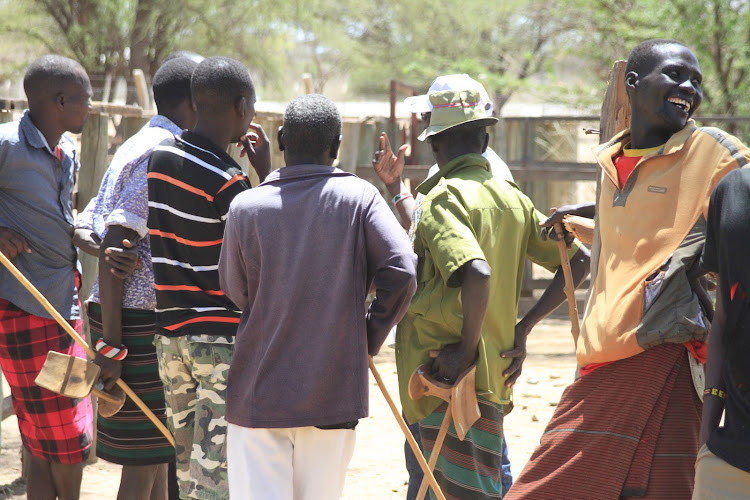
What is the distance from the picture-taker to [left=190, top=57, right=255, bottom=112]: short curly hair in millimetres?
3203

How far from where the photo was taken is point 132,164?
3.48m

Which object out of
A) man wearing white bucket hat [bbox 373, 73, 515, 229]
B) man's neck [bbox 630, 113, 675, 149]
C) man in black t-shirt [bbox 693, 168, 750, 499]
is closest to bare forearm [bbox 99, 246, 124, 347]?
man wearing white bucket hat [bbox 373, 73, 515, 229]

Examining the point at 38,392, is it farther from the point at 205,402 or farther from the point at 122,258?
the point at 205,402

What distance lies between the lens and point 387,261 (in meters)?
2.77

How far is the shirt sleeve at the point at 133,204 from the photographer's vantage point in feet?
11.1

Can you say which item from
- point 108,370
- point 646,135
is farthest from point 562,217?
point 108,370

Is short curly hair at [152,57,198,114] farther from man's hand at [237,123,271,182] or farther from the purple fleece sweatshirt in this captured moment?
the purple fleece sweatshirt

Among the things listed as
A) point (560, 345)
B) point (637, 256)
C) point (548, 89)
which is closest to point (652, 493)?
point (637, 256)

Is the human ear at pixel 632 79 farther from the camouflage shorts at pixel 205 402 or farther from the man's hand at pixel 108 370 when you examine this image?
the man's hand at pixel 108 370

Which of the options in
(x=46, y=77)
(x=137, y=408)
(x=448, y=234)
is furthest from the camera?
(x=46, y=77)

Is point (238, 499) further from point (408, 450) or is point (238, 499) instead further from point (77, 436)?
point (77, 436)

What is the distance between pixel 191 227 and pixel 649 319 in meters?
1.54

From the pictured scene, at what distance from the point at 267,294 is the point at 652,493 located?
1306 mm

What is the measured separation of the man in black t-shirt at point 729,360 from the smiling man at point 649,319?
40 cm
